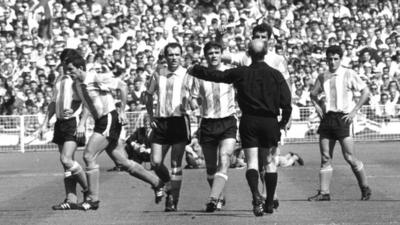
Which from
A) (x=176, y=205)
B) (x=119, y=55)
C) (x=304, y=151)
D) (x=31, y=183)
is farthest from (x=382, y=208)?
(x=119, y=55)

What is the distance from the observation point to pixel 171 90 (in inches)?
559

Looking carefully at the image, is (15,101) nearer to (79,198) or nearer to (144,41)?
(144,41)

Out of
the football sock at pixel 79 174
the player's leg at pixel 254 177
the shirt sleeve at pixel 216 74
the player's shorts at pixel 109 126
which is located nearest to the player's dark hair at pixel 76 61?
the player's shorts at pixel 109 126

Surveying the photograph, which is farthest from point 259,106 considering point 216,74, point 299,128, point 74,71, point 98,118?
point 299,128

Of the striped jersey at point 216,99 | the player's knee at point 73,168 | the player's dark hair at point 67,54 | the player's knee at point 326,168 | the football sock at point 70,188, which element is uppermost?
the player's dark hair at point 67,54

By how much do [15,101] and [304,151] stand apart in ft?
27.0

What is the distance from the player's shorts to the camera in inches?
554

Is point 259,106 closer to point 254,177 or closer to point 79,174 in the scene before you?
point 254,177

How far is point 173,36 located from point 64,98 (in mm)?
17566

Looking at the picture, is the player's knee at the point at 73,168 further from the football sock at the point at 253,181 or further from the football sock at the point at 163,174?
the football sock at the point at 253,181

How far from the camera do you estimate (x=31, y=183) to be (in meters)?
19.1

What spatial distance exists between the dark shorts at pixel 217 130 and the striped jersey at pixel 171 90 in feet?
1.52

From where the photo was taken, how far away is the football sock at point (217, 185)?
1295 cm

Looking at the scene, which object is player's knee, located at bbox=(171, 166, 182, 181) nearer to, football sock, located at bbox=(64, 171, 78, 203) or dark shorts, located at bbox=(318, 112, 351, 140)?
football sock, located at bbox=(64, 171, 78, 203)
